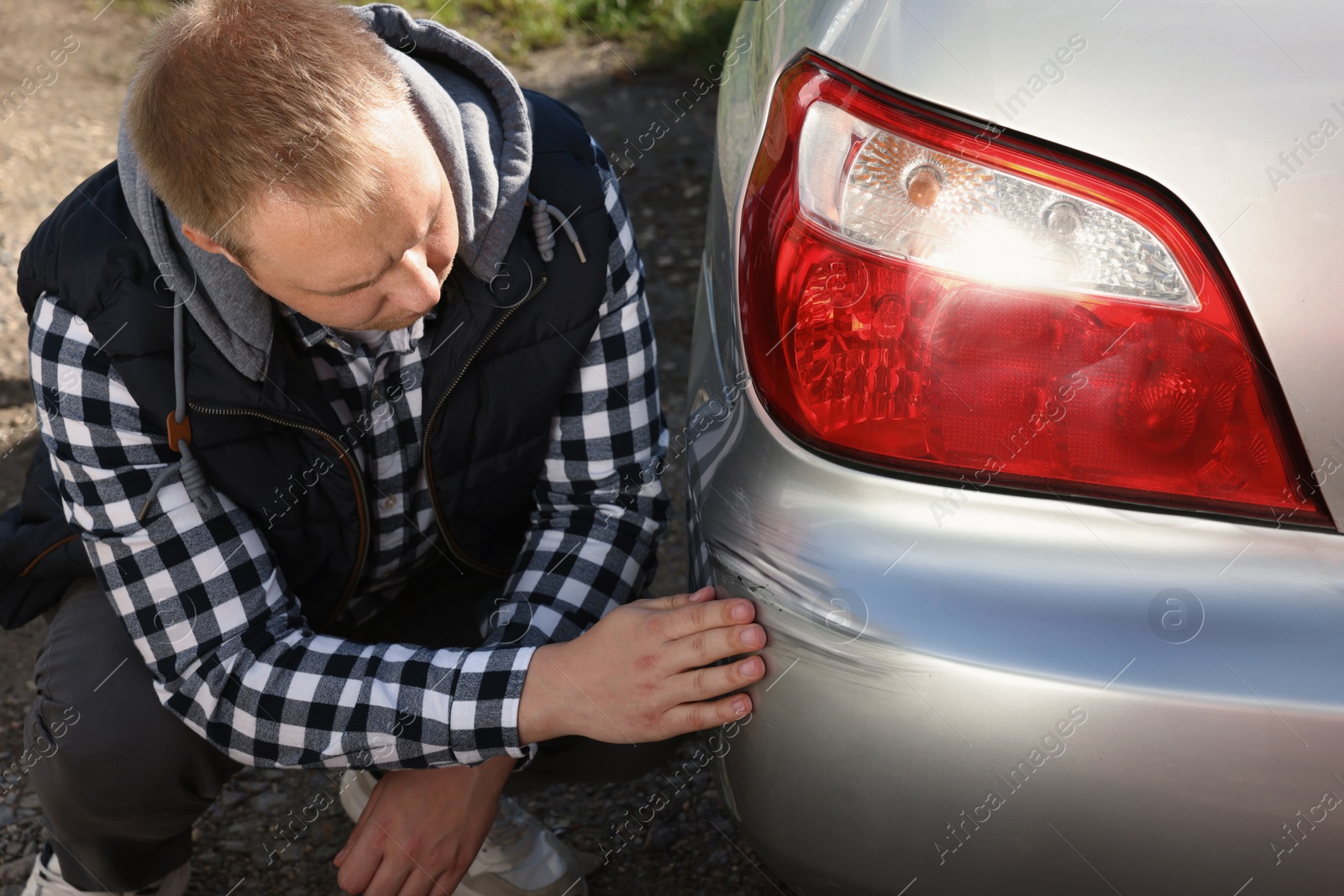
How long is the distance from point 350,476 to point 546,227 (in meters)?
0.40

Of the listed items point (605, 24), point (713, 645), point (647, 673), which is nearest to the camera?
point (713, 645)

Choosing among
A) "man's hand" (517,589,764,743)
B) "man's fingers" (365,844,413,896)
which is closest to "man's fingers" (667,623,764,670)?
"man's hand" (517,589,764,743)

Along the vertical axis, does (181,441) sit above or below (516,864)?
above

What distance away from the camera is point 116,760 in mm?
1489

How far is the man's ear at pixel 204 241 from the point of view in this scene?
129 centimetres

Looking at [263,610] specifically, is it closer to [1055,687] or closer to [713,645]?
[713,645]

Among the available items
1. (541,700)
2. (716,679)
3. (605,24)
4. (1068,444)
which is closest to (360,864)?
(541,700)

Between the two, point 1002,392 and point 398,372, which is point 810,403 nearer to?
point 1002,392

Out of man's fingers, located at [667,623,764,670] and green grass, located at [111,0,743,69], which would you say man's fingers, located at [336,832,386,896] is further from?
green grass, located at [111,0,743,69]

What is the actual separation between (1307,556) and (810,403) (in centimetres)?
42

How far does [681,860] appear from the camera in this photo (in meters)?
1.84

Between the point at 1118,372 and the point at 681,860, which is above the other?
the point at 1118,372

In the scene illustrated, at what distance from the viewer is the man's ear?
1.29 m

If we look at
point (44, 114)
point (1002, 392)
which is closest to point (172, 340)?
point (1002, 392)
